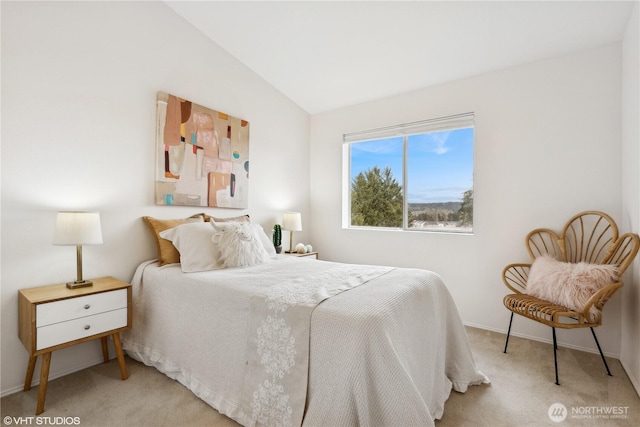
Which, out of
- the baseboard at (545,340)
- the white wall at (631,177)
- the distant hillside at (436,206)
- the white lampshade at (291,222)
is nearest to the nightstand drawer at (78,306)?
the white lampshade at (291,222)

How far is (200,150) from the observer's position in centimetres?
296

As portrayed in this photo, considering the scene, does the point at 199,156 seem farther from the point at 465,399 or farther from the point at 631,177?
the point at 631,177

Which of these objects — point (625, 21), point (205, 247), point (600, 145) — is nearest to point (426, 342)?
point (205, 247)

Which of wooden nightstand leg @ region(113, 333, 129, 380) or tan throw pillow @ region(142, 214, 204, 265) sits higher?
tan throw pillow @ region(142, 214, 204, 265)

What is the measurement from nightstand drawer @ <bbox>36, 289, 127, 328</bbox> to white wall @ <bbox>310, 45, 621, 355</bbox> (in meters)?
2.69

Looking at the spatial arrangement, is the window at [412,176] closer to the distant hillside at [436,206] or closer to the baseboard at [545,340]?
the distant hillside at [436,206]

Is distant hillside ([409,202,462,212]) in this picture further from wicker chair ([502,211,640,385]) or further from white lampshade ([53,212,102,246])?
white lampshade ([53,212,102,246])

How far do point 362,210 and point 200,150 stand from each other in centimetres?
213

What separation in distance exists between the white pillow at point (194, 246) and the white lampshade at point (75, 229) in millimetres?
515

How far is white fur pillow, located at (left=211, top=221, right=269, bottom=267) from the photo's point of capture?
2395 millimetres

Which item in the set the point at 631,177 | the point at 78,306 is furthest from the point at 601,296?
the point at 78,306

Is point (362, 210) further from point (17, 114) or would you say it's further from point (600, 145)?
point (17, 114)

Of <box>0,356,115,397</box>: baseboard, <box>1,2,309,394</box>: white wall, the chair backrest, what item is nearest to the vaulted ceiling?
<box>1,2,309,394</box>: white wall

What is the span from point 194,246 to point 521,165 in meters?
2.95
